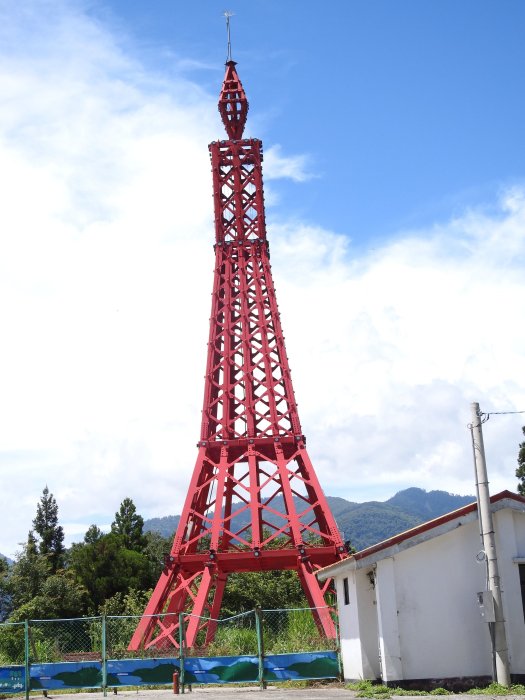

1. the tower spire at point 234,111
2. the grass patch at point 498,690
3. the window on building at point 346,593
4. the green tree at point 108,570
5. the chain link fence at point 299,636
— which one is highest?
the tower spire at point 234,111

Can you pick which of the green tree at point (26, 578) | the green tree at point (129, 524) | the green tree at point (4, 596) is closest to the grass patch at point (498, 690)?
the green tree at point (26, 578)

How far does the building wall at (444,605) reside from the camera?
769 inches

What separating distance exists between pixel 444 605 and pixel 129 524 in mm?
53751

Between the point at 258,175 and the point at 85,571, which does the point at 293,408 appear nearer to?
the point at 258,175

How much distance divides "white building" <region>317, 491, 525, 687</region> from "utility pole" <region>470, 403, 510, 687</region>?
0.42 meters

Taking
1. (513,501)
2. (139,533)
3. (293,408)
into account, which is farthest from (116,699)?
(139,533)

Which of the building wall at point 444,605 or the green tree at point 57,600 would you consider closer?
the building wall at point 444,605

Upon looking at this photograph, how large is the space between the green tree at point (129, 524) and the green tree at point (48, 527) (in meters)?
4.22

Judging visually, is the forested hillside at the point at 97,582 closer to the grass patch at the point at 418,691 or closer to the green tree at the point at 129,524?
the green tree at the point at 129,524

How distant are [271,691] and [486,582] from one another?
234 inches

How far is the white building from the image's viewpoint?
64.0 ft

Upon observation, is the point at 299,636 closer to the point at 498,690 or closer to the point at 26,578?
the point at 498,690

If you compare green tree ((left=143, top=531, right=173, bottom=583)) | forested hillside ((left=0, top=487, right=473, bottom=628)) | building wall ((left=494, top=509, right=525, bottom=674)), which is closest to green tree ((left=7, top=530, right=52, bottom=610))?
forested hillside ((left=0, top=487, right=473, bottom=628))

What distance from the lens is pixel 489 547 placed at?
1891 centimetres
